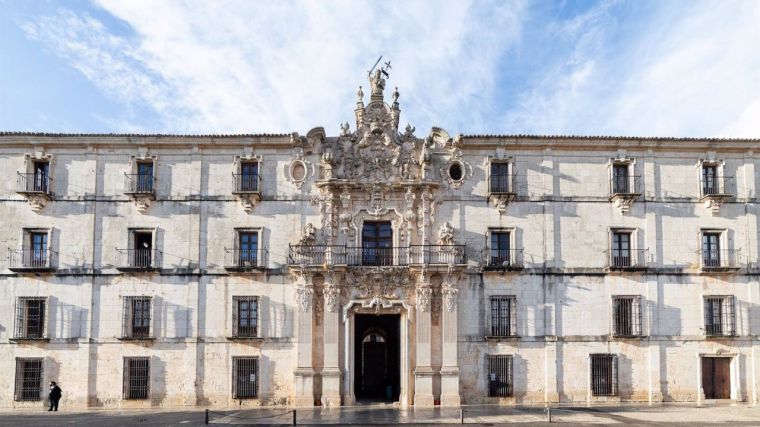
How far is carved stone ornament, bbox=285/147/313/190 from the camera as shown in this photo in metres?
32.3

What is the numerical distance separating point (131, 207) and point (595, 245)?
21.8 meters

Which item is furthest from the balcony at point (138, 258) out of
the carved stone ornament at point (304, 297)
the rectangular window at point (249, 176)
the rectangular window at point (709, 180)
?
the rectangular window at point (709, 180)

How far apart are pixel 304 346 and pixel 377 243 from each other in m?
5.76

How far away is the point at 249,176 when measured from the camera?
32.4m

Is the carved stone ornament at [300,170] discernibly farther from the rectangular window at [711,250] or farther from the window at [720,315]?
the window at [720,315]

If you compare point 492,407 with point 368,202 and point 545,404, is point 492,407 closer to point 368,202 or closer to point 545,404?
point 545,404

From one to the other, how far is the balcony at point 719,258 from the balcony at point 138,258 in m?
25.3

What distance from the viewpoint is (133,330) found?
→ 31547 mm

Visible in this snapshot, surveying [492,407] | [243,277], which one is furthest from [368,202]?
[492,407]

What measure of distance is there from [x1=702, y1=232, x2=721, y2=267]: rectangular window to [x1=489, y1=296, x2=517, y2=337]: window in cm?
925

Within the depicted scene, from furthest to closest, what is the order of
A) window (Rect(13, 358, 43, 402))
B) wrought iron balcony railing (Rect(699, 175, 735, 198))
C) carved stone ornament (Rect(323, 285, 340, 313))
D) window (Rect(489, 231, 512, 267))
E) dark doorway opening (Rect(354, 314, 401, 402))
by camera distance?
dark doorway opening (Rect(354, 314, 401, 402)), wrought iron balcony railing (Rect(699, 175, 735, 198)), window (Rect(489, 231, 512, 267)), carved stone ornament (Rect(323, 285, 340, 313)), window (Rect(13, 358, 43, 402))

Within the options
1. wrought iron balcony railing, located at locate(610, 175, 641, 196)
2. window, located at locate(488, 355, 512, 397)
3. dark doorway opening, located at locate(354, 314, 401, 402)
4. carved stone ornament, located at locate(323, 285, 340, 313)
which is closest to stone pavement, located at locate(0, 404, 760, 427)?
window, located at locate(488, 355, 512, 397)

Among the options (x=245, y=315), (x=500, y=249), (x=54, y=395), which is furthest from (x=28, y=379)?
(x=500, y=249)

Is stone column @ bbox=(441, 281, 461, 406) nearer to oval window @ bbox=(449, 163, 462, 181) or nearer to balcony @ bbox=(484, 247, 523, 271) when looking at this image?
balcony @ bbox=(484, 247, 523, 271)
